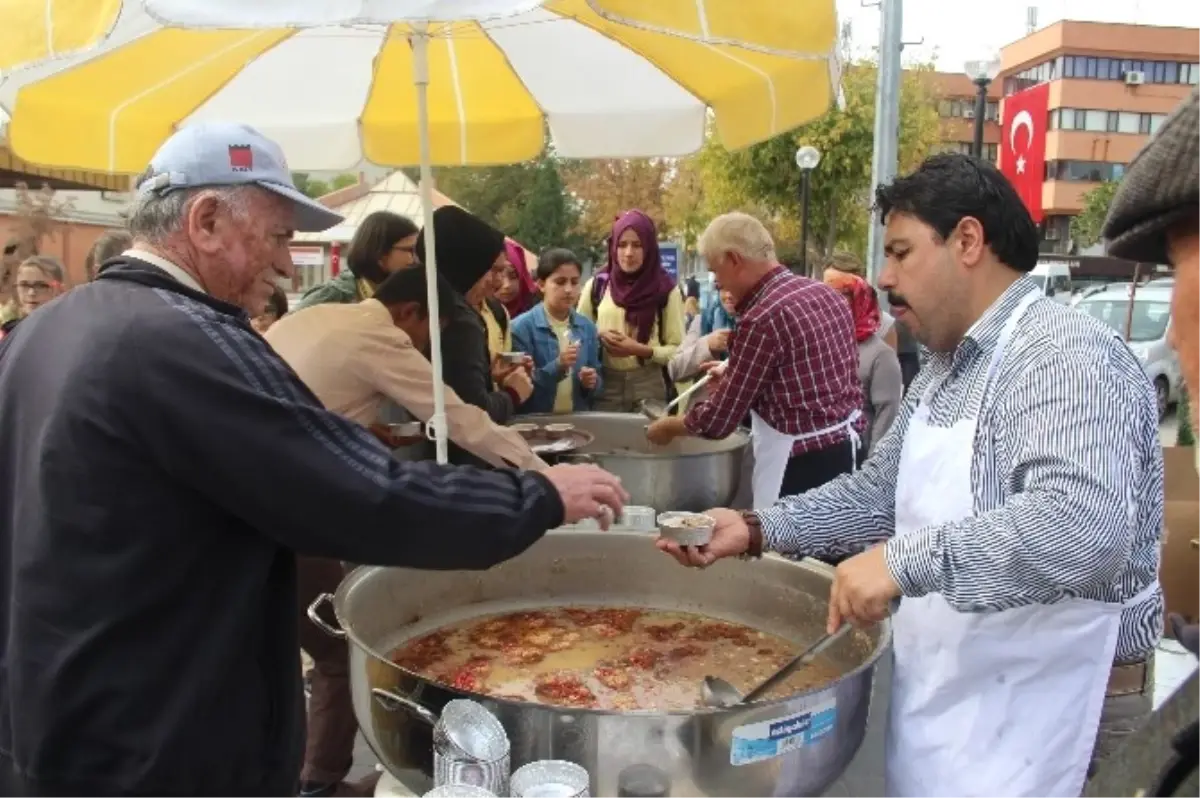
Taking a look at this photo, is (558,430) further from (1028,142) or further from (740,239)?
(1028,142)

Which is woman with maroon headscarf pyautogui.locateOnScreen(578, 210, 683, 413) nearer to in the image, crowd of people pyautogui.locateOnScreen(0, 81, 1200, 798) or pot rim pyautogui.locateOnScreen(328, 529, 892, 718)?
pot rim pyautogui.locateOnScreen(328, 529, 892, 718)

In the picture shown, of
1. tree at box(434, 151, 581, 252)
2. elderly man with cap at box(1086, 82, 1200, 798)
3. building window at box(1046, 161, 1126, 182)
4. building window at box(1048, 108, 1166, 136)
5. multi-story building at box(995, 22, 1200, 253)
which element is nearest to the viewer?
elderly man with cap at box(1086, 82, 1200, 798)

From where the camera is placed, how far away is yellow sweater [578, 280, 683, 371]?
18.0 feet

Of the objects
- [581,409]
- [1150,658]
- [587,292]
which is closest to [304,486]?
[1150,658]

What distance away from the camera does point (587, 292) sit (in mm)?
6074

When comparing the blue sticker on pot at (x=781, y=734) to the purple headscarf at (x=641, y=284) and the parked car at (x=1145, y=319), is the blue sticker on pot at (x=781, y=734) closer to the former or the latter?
the purple headscarf at (x=641, y=284)

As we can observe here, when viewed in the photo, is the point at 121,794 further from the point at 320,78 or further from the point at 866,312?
the point at 866,312

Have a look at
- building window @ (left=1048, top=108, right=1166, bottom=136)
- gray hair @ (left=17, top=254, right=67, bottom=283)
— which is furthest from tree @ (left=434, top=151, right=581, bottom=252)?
gray hair @ (left=17, top=254, right=67, bottom=283)

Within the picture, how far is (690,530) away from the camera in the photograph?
84.9 inches

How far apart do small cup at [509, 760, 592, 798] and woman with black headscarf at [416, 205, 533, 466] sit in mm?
1870

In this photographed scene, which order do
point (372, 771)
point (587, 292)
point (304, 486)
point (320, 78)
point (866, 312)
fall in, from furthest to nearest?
1. point (587, 292)
2. point (866, 312)
3. point (320, 78)
4. point (372, 771)
5. point (304, 486)

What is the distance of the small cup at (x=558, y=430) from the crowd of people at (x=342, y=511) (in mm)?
1730

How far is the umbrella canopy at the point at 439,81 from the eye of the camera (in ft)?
6.96

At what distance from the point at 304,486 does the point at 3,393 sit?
1.68ft
